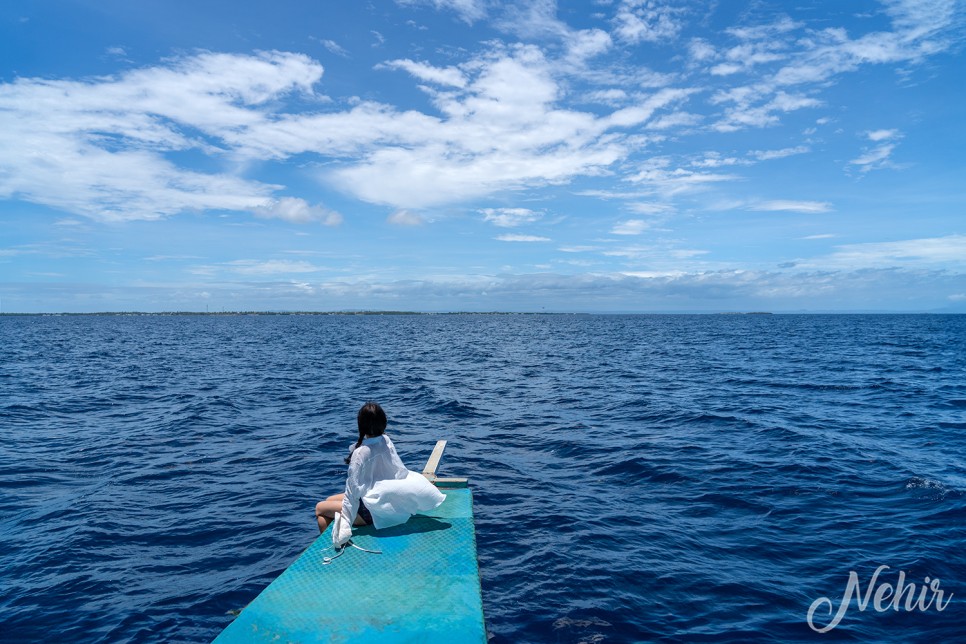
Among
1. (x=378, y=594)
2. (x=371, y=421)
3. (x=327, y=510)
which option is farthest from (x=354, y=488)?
(x=378, y=594)

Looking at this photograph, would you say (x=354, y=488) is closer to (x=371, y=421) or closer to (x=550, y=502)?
(x=371, y=421)

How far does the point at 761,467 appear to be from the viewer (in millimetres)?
15359

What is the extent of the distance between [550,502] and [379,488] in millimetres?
6135

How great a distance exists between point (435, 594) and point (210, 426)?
17.8 meters

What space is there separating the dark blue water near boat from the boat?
1639 mm

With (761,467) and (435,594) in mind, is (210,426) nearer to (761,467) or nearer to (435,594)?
(435,594)

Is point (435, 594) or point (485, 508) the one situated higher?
point (435, 594)

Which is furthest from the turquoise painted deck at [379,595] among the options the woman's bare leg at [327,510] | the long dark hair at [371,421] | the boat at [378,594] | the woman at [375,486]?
the long dark hair at [371,421]

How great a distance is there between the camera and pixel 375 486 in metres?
8.29

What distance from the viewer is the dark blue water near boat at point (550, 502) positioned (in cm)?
845

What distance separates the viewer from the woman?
817cm

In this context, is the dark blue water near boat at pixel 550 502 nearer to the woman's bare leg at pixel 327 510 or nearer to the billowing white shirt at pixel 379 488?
the woman's bare leg at pixel 327 510

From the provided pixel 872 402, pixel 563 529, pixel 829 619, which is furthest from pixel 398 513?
pixel 872 402

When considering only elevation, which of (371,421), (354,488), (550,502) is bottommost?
(550,502)
